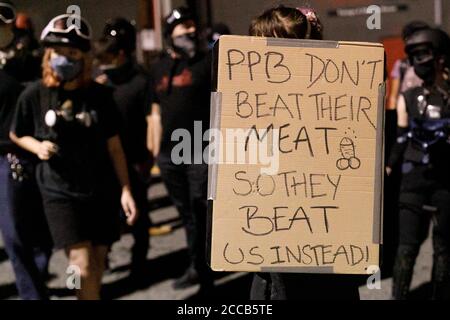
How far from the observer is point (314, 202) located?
2369mm

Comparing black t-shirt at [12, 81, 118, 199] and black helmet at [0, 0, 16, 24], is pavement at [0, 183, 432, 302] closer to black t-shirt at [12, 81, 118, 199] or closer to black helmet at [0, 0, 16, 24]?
black t-shirt at [12, 81, 118, 199]

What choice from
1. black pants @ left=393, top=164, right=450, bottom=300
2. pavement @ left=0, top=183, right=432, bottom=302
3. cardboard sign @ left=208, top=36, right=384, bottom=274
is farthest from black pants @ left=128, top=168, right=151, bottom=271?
cardboard sign @ left=208, top=36, right=384, bottom=274

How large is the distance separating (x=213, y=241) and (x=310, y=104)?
531 mm

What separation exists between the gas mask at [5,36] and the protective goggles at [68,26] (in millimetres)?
617

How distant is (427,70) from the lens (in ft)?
13.8

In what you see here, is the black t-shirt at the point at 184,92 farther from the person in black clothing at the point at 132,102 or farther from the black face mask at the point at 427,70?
the black face mask at the point at 427,70

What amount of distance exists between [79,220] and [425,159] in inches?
75.5

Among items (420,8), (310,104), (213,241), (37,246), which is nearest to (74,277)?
(37,246)

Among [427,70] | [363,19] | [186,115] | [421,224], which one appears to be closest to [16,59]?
[186,115]

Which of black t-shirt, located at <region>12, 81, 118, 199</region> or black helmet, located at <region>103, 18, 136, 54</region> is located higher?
black helmet, located at <region>103, 18, 136, 54</region>

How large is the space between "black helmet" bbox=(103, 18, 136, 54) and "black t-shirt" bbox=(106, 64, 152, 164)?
15cm

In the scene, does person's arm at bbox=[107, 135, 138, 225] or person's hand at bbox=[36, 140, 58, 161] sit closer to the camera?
person's hand at bbox=[36, 140, 58, 161]

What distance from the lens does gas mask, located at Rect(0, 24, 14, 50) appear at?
14.0 ft

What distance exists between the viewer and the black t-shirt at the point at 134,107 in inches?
197
